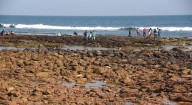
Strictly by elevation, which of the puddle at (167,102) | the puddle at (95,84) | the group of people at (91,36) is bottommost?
the puddle at (167,102)

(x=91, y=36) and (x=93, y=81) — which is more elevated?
(x=91, y=36)

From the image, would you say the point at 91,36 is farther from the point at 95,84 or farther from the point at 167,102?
the point at 167,102

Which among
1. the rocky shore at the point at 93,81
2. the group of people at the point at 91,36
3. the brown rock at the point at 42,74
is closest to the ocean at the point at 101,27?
the group of people at the point at 91,36

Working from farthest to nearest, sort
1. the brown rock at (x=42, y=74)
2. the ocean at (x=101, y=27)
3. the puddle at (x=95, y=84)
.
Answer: the ocean at (x=101, y=27), the brown rock at (x=42, y=74), the puddle at (x=95, y=84)

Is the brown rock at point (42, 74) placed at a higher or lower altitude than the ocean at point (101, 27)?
lower

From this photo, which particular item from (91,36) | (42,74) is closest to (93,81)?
(42,74)

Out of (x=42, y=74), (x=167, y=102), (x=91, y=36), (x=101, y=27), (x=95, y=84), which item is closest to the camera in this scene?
(x=167, y=102)

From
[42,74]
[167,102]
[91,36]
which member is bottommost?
[167,102]

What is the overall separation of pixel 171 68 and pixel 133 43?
16.3m

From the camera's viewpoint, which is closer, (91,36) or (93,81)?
(93,81)

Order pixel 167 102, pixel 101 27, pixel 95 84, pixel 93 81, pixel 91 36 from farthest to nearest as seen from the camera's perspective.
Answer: pixel 101 27 < pixel 91 36 < pixel 93 81 < pixel 95 84 < pixel 167 102

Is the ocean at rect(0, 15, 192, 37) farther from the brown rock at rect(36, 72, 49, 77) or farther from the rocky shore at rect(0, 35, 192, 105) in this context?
the brown rock at rect(36, 72, 49, 77)

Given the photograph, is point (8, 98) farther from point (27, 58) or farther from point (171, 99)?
point (27, 58)

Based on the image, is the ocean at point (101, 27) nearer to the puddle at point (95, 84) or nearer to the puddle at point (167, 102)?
the puddle at point (95, 84)
